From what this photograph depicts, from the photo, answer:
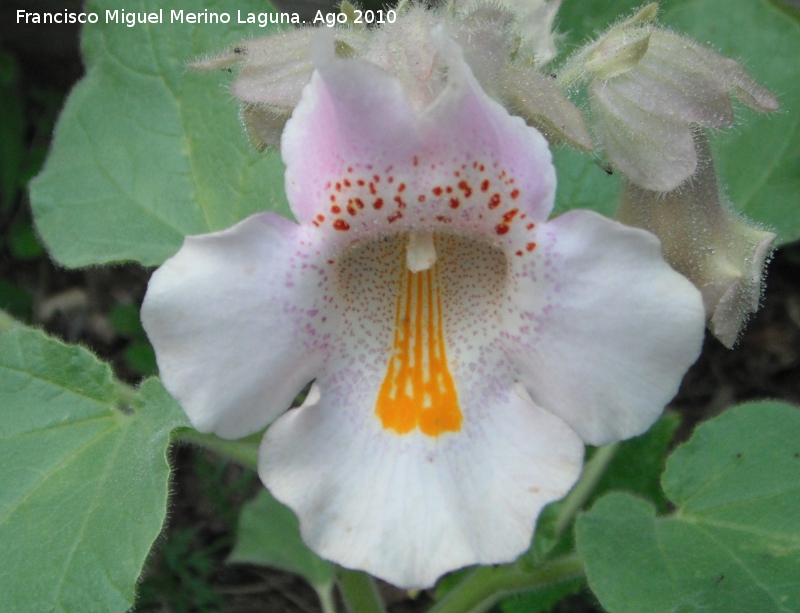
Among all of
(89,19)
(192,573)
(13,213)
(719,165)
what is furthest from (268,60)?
(13,213)

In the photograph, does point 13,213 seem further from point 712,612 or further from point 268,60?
point 712,612

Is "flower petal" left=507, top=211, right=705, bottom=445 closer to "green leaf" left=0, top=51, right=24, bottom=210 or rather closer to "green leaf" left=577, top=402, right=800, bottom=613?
"green leaf" left=577, top=402, right=800, bottom=613

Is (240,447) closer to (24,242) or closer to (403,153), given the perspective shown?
(403,153)

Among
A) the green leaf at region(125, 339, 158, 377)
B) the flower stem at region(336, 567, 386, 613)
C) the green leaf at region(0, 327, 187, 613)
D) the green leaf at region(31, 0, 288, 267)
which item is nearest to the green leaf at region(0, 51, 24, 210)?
the green leaf at region(125, 339, 158, 377)

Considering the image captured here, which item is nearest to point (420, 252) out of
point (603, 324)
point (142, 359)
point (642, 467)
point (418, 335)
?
point (418, 335)

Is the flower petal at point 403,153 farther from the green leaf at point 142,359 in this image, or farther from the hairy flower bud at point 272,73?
the green leaf at point 142,359

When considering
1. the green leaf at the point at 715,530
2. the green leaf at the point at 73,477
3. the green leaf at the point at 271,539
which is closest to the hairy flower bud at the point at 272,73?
the green leaf at the point at 73,477

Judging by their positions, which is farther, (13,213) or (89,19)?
(13,213)
